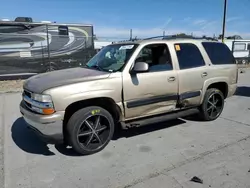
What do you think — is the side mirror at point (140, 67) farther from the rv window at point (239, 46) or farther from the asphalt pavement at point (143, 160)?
the rv window at point (239, 46)

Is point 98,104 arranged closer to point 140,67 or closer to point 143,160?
point 140,67

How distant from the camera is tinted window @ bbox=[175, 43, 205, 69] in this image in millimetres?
4516

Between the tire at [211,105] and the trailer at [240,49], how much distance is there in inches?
735

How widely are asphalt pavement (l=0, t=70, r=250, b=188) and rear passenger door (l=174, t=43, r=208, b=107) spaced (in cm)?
70

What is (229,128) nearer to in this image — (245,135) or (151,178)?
(245,135)

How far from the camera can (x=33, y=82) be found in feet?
12.1

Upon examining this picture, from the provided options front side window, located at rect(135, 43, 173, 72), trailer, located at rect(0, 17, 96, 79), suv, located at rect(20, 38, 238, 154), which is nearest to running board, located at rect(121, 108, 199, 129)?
suv, located at rect(20, 38, 238, 154)

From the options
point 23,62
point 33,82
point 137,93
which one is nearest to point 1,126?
point 33,82

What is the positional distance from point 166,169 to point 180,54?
2.41 metres

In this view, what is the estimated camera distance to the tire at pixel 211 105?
16.4 feet

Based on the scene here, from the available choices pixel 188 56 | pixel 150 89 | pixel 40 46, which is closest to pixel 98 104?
pixel 150 89

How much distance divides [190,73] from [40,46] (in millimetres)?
10541

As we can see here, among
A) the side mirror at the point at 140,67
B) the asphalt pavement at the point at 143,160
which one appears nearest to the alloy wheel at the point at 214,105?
the asphalt pavement at the point at 143,160

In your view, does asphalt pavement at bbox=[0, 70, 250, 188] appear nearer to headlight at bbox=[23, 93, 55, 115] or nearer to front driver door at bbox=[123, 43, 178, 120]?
front driver door at bbox=[123, 43, 178, 120]
